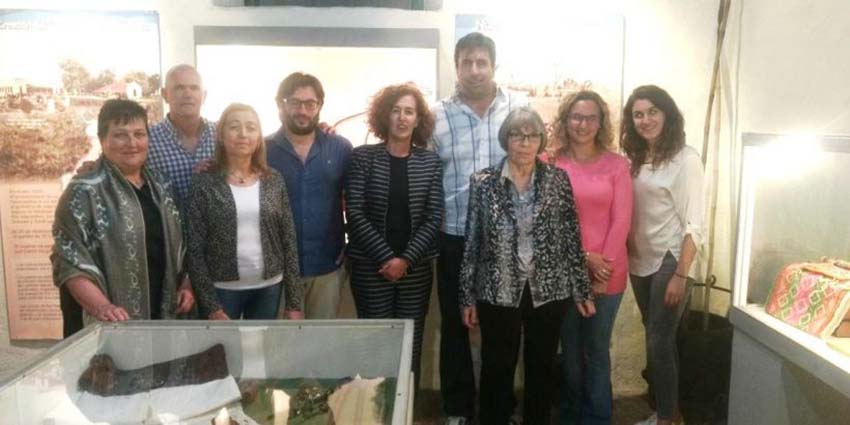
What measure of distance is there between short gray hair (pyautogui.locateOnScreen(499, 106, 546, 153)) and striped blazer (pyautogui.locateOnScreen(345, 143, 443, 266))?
1.14ft

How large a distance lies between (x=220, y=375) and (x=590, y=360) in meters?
1.62

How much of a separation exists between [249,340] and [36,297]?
2002 millimetres

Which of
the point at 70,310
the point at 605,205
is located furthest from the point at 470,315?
the point at 70,310

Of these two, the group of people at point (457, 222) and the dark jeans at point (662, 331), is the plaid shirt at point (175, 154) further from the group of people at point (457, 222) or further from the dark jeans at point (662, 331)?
the dark jeans at point (662, 331)

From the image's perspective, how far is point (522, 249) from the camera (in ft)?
8.23

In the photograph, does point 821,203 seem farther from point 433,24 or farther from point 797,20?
point 433,24

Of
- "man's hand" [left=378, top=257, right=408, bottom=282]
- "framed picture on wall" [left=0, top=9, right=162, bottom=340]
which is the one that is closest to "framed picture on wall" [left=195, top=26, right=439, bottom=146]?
"framed picture on wall" [left=0, top=9, right=162, bottom=340]

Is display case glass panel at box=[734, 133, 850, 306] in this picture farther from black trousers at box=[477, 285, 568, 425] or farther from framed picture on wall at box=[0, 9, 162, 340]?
framed picture on wall at box=[0, 9, 162, 340]

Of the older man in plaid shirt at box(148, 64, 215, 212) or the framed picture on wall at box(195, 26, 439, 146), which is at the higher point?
the framed picture on wall at box(195, 26, 439, 146)

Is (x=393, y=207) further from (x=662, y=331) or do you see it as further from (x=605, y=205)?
(x=662, y=331)

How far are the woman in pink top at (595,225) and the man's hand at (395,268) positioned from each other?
735mm

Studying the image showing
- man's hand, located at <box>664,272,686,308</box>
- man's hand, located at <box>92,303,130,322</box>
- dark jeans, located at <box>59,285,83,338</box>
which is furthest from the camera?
man's hand, located at <box>664,272,686,308</box>

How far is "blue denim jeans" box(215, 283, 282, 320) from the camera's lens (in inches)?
97.3

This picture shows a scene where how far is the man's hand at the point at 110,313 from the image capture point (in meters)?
2.01
